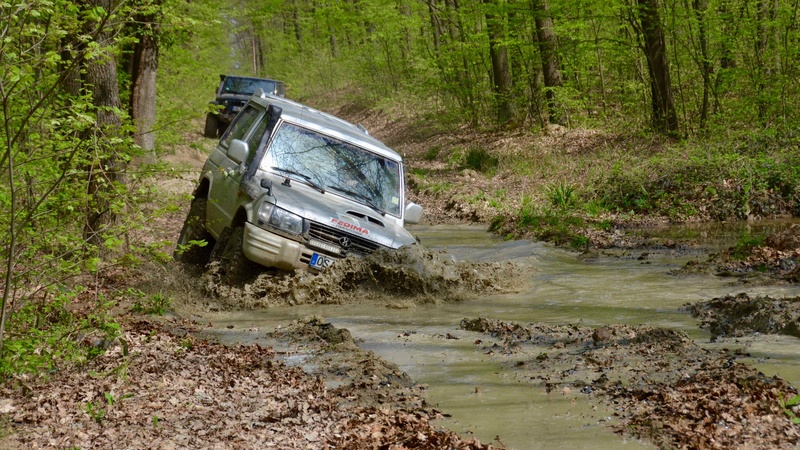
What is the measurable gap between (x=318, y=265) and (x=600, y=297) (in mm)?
2972

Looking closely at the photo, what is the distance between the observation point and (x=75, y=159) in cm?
532

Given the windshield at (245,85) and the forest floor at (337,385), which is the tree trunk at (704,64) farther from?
the windshield at (245,85)

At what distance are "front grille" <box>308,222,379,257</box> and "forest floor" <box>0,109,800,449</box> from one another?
13cm

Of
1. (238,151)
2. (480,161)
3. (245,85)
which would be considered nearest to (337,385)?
(238,151)

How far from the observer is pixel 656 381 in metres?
5.37

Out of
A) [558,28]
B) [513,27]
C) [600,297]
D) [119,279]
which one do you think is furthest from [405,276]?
[513,27]

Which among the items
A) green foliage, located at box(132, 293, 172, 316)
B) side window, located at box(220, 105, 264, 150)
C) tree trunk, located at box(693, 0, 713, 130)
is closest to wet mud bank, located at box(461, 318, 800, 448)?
green foliage, located at box(132, 293, 172, 316)

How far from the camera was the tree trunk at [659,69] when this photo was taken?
18.5 meters

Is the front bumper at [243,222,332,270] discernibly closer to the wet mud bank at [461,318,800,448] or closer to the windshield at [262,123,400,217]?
the windshield at [262,123,400,217]

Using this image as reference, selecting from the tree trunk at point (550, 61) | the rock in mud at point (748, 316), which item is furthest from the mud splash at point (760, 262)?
the tree trunk at point (550, 61)

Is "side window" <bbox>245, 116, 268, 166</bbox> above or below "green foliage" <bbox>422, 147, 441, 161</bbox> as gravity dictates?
below

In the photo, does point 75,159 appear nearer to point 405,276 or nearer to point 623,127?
point 405,276

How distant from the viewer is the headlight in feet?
26.0

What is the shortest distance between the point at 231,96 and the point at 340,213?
2030 centimetres
